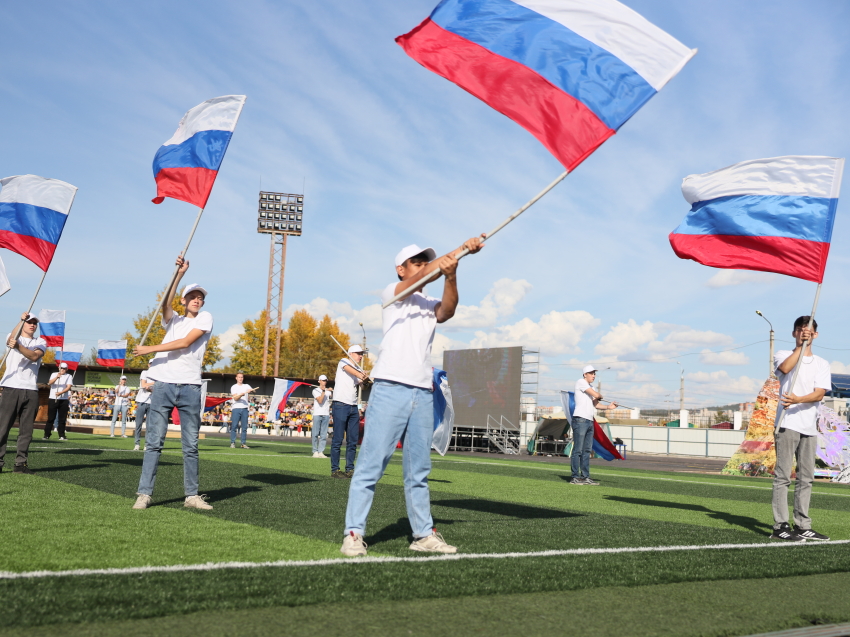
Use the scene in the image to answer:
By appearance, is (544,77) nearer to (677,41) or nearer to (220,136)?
(677,41)

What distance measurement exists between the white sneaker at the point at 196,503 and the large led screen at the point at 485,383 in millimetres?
→ 27894

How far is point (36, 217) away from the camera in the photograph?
32.0 feet

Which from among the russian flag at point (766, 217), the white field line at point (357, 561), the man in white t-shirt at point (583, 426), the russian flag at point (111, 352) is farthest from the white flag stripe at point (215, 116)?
the russian flag at point (111, 352)

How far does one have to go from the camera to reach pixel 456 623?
328 centimetres

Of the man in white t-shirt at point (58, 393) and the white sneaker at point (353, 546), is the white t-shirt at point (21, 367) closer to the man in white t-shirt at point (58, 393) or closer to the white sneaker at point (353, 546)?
the white sneaker at point (353, 546)

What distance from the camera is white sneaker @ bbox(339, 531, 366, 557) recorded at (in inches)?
187

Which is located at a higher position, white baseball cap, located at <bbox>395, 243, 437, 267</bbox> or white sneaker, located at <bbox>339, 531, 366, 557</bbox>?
white baseball cap, located at <bbox>395, 243, 437, 267</bbox>

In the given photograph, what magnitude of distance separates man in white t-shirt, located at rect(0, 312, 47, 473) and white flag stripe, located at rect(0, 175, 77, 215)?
1456 millimetres

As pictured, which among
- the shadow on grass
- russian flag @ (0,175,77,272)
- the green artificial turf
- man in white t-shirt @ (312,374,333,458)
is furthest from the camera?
man in white t-shirt @ (312,374,333,458)

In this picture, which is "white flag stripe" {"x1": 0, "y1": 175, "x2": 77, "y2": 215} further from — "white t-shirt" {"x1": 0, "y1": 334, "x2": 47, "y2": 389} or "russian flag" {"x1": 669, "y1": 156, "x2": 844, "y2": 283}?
"russian flag" {"x1": 669, "y1": 156, "x2": 844, "y2": 283}

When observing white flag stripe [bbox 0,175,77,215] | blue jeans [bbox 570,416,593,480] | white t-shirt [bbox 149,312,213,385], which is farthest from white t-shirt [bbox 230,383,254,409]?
white t-shirt [bbox 149,312,213,385]

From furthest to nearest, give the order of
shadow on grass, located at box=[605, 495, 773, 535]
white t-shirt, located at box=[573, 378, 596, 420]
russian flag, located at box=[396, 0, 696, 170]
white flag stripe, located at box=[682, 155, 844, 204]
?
white t-shirt, located at box=[573, 378, 596, 420], shadow on grass, located at box=[605, 495, 773, 535], white flag stripe, located at box=[682, 155, 844, 204], russian flag, located at box=[396, 0, 696, 170]

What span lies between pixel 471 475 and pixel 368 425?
971 centimetres

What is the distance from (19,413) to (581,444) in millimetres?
8537
